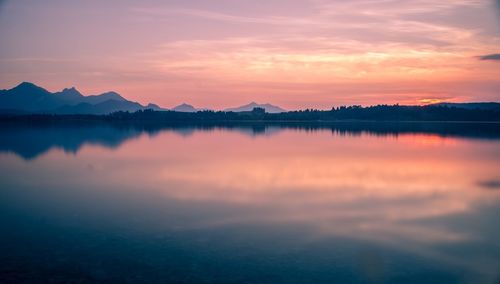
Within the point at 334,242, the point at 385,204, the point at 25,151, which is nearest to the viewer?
the point at 334,242

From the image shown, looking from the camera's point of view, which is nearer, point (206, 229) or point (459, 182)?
point (206, 229)

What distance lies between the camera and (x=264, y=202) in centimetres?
1553

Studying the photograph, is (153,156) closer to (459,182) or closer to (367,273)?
(459,182)

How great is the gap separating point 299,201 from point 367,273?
707 cm

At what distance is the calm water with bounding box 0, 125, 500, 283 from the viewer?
8.78 metres

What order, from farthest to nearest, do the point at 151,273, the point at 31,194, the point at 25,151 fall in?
the point at 25,151, the point at 31,194, the point at 151,273

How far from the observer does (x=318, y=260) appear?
9.40 meters

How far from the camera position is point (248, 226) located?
12.2 m

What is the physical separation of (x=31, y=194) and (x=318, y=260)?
44.8ft

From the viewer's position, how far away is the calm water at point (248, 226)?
8781 mm

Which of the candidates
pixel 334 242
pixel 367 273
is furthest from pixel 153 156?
pixel 367 273

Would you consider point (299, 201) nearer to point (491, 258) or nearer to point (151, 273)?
point (491, 258)

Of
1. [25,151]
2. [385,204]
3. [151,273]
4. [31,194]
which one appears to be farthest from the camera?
[25,151]

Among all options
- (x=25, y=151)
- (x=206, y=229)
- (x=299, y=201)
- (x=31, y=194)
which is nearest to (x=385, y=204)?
(x=299, y=201)
